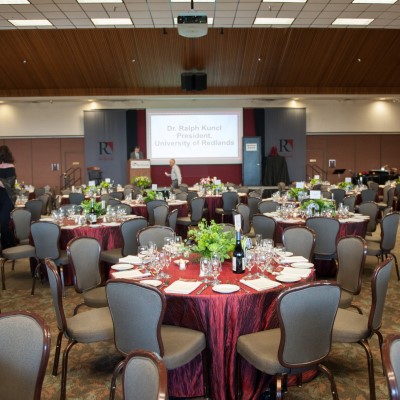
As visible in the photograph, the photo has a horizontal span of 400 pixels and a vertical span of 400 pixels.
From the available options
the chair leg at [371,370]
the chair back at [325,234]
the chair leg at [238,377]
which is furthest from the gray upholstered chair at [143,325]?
the chair back at [325,234]

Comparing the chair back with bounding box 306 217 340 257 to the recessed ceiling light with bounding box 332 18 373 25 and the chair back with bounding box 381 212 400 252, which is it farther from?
the recessed ceiling light with bounding box 332 18 373 25

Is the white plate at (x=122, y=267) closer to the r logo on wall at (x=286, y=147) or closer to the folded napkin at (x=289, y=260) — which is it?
the folded napkin at (x=289, y=260)

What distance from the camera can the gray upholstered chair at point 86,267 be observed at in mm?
4109

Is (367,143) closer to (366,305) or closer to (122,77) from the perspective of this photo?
(122,77)

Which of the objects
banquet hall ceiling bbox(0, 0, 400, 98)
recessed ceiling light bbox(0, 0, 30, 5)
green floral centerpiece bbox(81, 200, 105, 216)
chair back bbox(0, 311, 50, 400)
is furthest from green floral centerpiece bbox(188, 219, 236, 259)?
recessed ceiling light bbox(0, 0, 30, 5)

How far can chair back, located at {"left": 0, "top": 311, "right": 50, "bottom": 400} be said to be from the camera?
222cm

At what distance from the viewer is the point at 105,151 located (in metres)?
18.7

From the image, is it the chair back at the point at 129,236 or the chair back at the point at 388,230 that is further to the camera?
the chair back at the point at 388,230

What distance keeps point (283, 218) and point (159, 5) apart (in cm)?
603

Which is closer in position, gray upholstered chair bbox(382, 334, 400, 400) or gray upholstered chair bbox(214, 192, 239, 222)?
gray upholstered chair bbox(382, 334, 400, 400)

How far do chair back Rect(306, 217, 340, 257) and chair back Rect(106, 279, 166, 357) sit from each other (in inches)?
135

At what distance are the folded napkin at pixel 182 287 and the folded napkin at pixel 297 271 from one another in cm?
74

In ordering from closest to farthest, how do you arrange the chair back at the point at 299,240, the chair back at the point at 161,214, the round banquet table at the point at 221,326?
1. the round banquet table at the point at 221,326
2. the chair back at the point at 299,240
3. the chair back at the point at 161,214

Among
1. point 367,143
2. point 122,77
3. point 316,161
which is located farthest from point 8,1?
point 367,143
